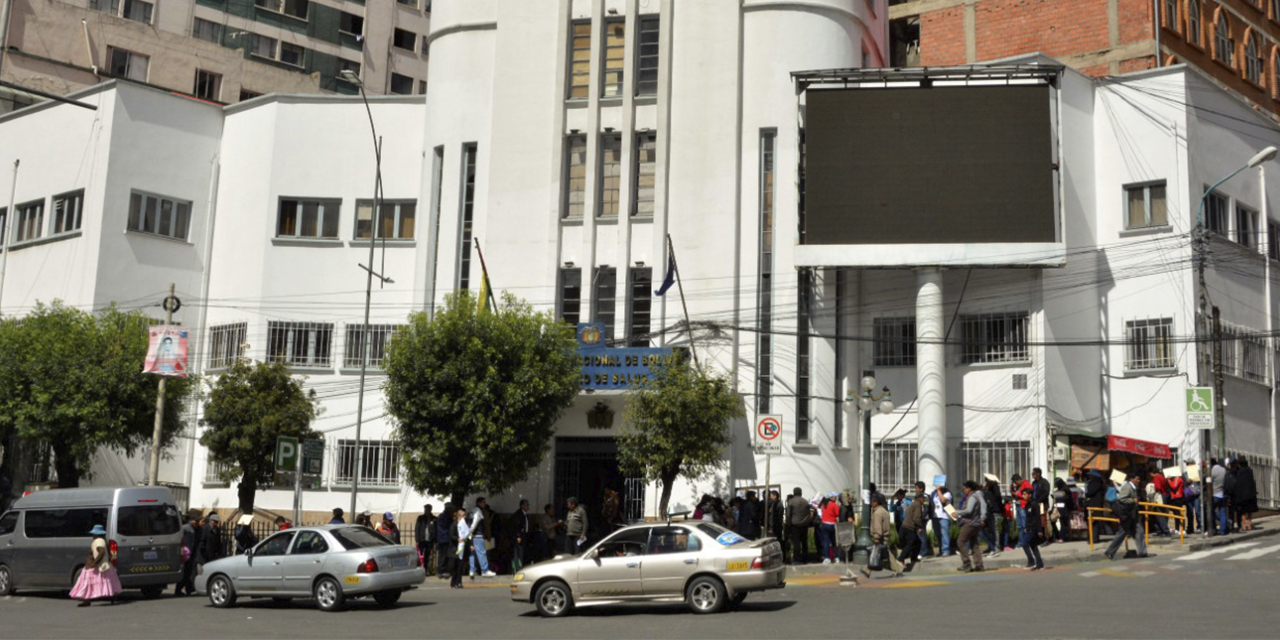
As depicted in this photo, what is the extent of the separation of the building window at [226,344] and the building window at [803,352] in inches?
655

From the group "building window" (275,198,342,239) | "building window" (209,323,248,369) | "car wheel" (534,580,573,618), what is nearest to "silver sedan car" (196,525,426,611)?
"car wheel" (534,580,573,618)

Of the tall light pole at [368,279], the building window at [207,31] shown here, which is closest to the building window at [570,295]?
the tall light pole at [368,279]

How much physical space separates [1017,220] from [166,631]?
2293cm

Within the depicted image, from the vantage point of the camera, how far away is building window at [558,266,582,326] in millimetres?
35938

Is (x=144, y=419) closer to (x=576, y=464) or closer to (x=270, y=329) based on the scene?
(x=270, y=329)

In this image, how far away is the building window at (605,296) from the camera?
35812mm

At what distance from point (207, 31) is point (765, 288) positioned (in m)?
35.7

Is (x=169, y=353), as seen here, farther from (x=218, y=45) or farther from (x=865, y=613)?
(x=218, y=45)

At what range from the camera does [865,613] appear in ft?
59.4

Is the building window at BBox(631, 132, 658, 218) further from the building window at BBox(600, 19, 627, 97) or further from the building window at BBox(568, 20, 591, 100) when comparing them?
the building window at BBox(568, 20, 591, 100)

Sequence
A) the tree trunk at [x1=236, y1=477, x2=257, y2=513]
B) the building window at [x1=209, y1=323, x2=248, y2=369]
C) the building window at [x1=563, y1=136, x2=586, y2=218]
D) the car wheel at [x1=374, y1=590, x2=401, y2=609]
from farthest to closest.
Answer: the building window at [x1=209, y1=323, x2=248, y2=369]
the building window at [x1=563, y1=136, x2=586, y2=218]
the tree trunk at [x1=236, y1=477, x2=257, y2=513]
the car wheel at [x1=374, y1=590, x2=401, y2=609]

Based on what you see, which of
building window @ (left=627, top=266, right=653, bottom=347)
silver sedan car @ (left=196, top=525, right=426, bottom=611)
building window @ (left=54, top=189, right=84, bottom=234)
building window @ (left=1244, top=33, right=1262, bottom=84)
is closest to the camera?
silver sedan car @ (left=196, top=525, right=426, bottom=611)

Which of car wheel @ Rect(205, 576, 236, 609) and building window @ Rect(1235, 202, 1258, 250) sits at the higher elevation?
building window @ Rect(1235, 202, 1258, 250)

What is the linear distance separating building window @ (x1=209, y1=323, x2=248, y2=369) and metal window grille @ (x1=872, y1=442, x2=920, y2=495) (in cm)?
1893
